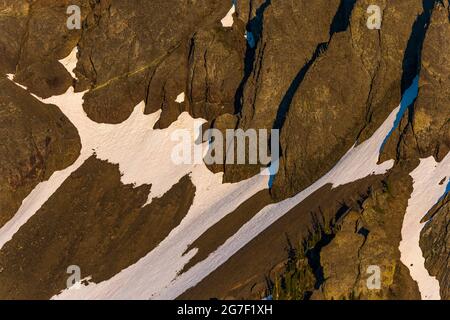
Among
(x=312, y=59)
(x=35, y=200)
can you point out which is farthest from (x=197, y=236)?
(x=312, y=59)

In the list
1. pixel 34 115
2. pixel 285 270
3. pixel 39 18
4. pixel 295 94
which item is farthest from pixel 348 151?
pixel 39 18

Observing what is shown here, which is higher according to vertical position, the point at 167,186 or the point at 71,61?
the point at 71,61

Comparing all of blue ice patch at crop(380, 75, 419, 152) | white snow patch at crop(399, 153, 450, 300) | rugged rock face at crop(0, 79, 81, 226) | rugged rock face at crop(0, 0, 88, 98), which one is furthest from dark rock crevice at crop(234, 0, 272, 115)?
white snow patch at crop(399, 153, 450, 300)

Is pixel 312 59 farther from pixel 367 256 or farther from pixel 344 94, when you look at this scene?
pixel 367 256

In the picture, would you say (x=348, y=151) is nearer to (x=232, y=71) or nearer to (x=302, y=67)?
(x=302, y=67)

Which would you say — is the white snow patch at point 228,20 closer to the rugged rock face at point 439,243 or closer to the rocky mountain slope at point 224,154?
the rocky mountain slope at point 224,154

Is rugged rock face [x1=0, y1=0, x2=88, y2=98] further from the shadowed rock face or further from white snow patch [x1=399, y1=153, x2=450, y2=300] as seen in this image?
white snow patch [x1=399, y1=153, x2=450, y2=300]
